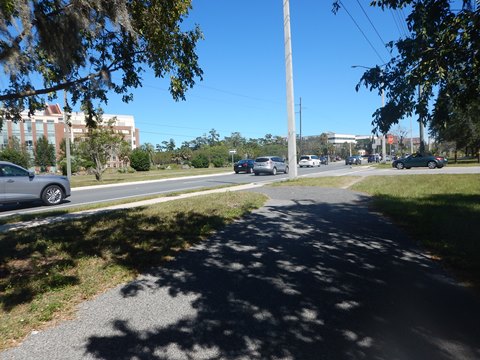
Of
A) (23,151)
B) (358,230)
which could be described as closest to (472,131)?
(358,230)

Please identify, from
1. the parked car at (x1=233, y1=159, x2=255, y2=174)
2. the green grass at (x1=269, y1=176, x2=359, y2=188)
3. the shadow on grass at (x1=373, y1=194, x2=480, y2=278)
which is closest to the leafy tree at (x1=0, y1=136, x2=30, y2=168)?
the parked car at (x1=233, y1=159, x2=255, y2=174)

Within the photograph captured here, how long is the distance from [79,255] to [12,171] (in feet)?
29.3

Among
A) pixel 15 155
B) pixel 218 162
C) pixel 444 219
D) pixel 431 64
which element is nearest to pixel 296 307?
pixel 431 64

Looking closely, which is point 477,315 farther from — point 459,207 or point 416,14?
point 459,207

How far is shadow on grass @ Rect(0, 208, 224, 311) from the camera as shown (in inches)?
180

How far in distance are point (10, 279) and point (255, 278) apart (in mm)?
3125

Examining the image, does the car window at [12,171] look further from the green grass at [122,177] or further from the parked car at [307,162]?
the parked car at [307,162]

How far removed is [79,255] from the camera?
568 cm

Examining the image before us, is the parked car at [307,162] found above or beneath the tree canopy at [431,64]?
beneath

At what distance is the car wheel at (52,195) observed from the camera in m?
13.5

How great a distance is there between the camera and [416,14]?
489cm

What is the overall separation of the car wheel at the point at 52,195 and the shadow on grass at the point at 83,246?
5.51 m

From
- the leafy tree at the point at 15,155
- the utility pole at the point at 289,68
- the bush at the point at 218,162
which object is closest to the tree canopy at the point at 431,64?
the utility pole at the point at 289,68

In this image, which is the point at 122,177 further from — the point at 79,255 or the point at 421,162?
the point at 79,255
